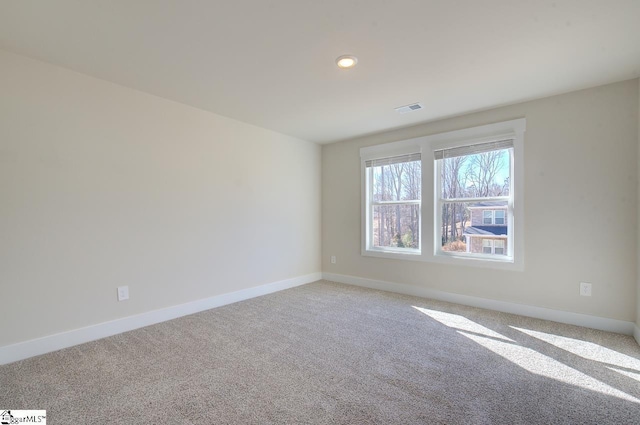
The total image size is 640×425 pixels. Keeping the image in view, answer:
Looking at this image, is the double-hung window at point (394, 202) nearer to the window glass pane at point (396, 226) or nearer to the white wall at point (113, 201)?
the window glass pane at point (396, 226)

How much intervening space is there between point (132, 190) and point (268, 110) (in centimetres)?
166

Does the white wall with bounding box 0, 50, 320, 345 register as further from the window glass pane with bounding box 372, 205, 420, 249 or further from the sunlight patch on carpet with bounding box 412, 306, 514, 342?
the sunlight patch on carpet with bounding box 412, 306, 514, 342

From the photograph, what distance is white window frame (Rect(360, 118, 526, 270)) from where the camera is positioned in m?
3.32

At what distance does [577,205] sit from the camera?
3.00 metres

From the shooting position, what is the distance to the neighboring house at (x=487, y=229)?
3.50 metres

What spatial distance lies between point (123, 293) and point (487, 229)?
3.96 meters

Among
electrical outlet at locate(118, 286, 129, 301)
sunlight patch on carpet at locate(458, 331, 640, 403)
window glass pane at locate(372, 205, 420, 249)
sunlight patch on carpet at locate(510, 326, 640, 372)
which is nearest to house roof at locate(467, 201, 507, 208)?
window glass pane at locate(372, 205, 420, 249)

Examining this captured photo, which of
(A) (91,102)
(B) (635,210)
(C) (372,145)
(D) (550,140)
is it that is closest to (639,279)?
(B) (635,210)

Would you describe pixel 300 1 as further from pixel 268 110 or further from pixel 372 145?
pixel 372 145

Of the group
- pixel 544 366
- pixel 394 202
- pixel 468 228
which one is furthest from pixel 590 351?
pixel 394 202

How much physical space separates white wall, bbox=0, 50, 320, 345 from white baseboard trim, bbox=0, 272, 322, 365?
55mm

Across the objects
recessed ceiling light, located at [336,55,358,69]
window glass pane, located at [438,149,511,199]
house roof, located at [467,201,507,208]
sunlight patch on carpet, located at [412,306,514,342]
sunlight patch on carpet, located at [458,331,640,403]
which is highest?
recessed ceiling light, located at [336,55,358,69]

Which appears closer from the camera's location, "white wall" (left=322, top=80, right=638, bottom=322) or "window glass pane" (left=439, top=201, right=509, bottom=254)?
"white wall" (left=322, top=80, right=638, bottom=322)

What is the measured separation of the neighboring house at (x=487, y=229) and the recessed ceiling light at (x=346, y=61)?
232 cm
